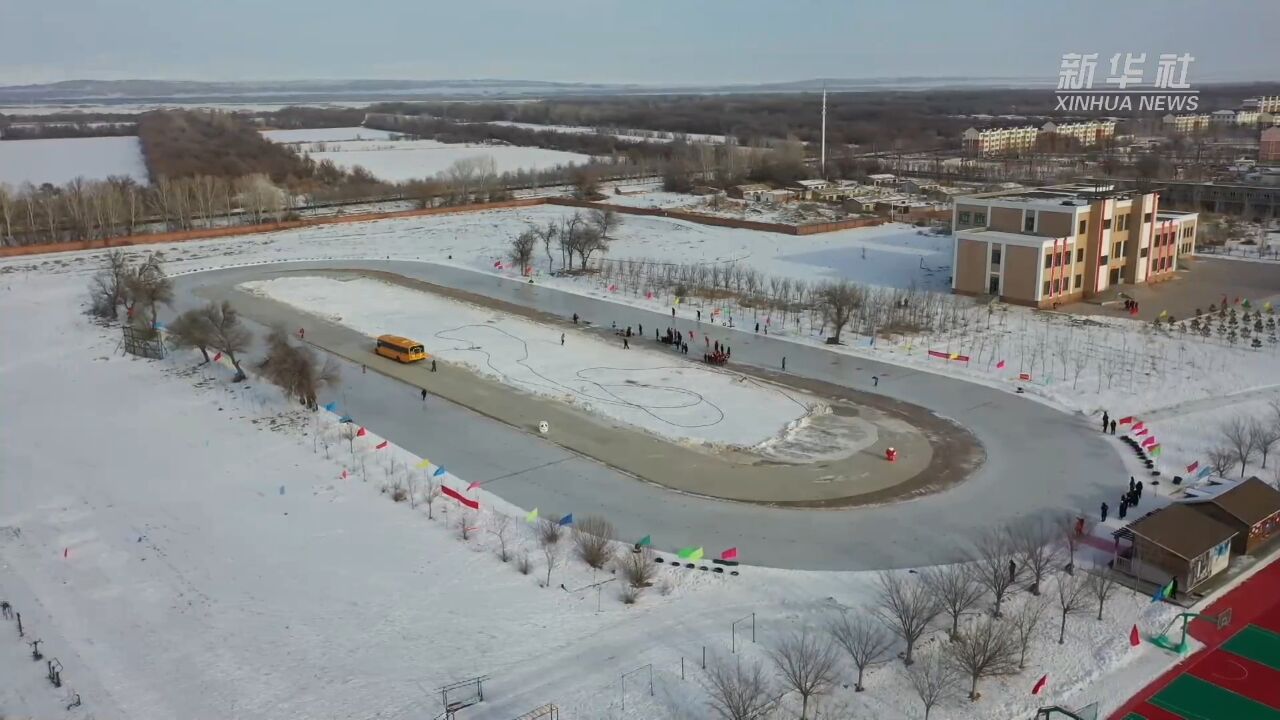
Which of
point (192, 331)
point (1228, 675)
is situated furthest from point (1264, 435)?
point (192, 331)

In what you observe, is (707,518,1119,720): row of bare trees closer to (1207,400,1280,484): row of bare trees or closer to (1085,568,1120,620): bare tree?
(1085,568,1120,620): bare tree

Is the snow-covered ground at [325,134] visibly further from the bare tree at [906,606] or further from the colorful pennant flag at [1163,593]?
the colorful pennant flag at [1163,593]

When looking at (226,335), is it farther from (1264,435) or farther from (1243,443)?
(1264,435)

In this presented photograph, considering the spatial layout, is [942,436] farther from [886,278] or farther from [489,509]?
[886,278]

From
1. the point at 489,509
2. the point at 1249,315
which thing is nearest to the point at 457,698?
the point at 489,509

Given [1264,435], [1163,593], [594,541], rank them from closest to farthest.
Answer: [1163,593] < [594,541] < [1264,435]
